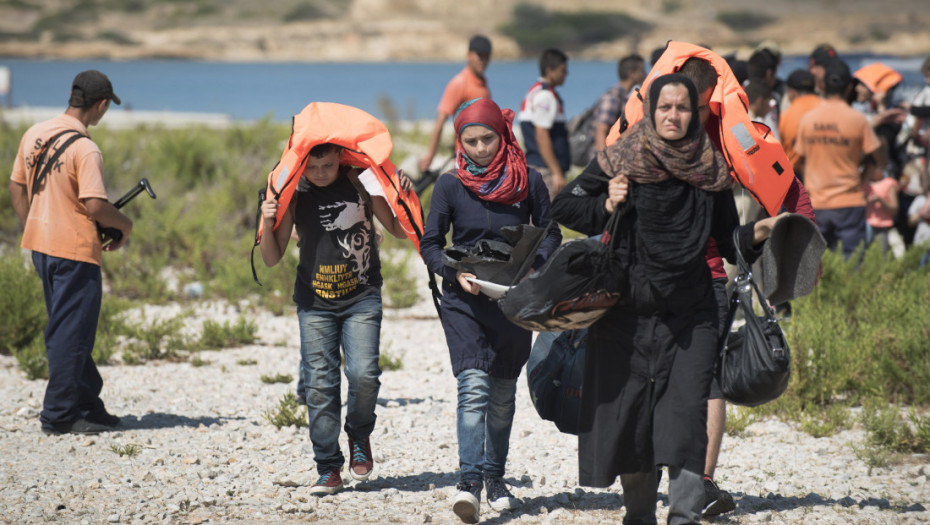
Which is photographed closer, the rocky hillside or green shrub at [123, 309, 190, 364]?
green shrub at [123, 309, 190, 364]

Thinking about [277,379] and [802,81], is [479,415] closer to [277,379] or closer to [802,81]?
[277,379]

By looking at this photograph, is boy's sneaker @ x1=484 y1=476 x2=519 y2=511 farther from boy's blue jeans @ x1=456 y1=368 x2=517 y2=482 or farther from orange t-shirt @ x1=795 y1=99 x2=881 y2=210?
orange t-shirt @ x1=795 y1=99 x2=881 y2=210

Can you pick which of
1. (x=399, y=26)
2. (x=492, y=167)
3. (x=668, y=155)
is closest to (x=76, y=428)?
(x=492, y=167)

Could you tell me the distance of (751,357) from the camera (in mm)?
3730

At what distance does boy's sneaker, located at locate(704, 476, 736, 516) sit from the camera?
177 inches

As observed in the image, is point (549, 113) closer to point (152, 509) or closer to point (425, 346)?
point (425, 346)

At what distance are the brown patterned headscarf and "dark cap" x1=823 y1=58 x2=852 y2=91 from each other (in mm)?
4575

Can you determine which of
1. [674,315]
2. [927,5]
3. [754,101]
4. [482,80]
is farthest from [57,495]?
[927,5]

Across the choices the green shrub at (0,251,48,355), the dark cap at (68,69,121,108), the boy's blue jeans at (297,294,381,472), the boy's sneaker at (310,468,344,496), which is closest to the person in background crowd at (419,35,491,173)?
the green shrub at (0,251,48,355)

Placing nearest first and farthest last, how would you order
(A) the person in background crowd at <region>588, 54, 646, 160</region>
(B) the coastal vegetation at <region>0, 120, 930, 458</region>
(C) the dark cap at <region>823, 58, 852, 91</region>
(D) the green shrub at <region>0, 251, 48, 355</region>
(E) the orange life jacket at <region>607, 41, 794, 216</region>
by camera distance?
(E) the orange life jacket at <region>607, 41, 794, 216</region>, (B) the coastal vegetation at <region>0, 120, 930, 458</region>, (D) the green shrub at <region>0, 251, 48, 355</region>, (C) the dark cap at <region>823, 58, 852, 91</region>, (A) the person in background crowd at <region>588, 54, 646, 160</region>

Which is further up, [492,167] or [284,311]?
[492,167]

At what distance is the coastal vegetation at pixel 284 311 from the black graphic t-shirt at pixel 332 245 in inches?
52.3

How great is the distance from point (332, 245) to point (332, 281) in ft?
0.51

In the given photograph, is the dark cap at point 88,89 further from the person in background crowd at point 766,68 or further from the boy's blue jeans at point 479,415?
the person in background crowd at point 766,68
